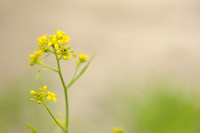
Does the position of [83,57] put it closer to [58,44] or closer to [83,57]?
[83,57]

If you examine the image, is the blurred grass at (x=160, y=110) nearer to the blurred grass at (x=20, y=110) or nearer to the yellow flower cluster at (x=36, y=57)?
the blurred grass at (x=20, y=110)

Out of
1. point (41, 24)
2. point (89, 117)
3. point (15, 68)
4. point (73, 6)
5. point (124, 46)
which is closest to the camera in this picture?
point (89, 117)

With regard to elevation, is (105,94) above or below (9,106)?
above

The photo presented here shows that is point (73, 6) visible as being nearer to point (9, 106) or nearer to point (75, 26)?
point (75, 26)

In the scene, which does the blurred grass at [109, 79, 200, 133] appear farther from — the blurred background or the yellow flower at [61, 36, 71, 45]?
the yellow flower at [61, 36, 71, 45]

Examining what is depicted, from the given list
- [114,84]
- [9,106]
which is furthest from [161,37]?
[9,106]

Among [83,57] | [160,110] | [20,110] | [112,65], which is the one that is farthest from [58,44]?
[112,65]

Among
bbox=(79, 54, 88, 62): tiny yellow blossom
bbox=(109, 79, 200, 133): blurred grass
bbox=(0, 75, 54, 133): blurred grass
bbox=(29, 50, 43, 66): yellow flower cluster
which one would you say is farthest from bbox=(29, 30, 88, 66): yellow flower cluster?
bbox=(0, 75, 54, 133): blurred grass

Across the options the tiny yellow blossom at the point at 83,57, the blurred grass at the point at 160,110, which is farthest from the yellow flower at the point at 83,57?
the blurred grass at the point at 160,110
